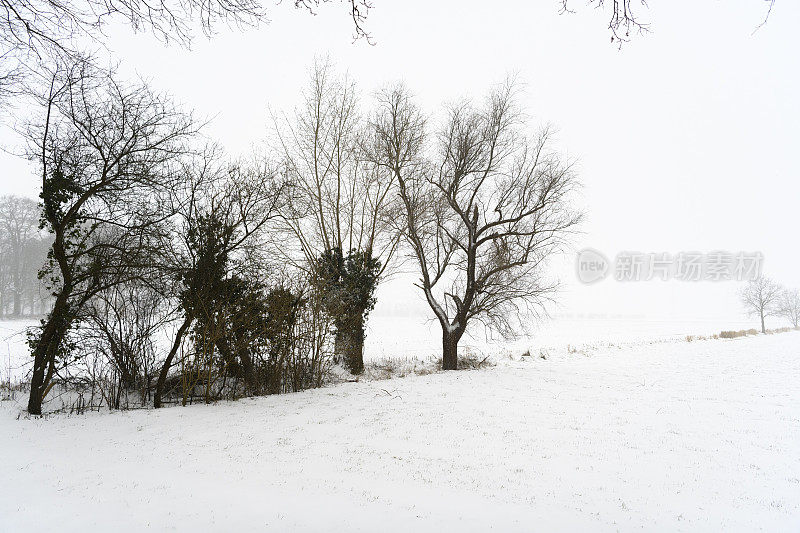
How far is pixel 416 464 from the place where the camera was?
15.1 ft

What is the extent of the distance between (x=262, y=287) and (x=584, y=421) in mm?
7887

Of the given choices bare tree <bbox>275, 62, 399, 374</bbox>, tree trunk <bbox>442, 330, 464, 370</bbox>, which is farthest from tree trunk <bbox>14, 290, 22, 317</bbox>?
tree trunk <bbox>442, 330, 464, 370</bbox>

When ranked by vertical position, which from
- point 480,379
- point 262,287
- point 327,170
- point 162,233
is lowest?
point 480,379

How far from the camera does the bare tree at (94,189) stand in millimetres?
6957

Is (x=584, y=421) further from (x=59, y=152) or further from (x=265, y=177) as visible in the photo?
(x=59, y=152)

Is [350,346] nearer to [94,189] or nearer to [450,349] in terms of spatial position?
[450,349]

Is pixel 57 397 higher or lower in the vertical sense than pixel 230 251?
lower

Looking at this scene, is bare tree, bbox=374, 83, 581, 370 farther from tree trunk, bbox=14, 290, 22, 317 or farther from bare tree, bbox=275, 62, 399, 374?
tree trunk, bbox=14, 290, 22, 317

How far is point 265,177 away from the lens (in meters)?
9.99

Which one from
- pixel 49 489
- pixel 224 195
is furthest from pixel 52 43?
pixel 224 195

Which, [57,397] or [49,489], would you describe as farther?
[57,397]

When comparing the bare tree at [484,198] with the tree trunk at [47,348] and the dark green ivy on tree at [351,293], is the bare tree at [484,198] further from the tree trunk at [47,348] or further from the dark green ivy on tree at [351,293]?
the tree trunk at [47,348]

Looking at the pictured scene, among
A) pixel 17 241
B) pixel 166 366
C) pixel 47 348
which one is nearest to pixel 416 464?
pixel 166 366

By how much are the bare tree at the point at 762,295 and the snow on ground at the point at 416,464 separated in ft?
135
